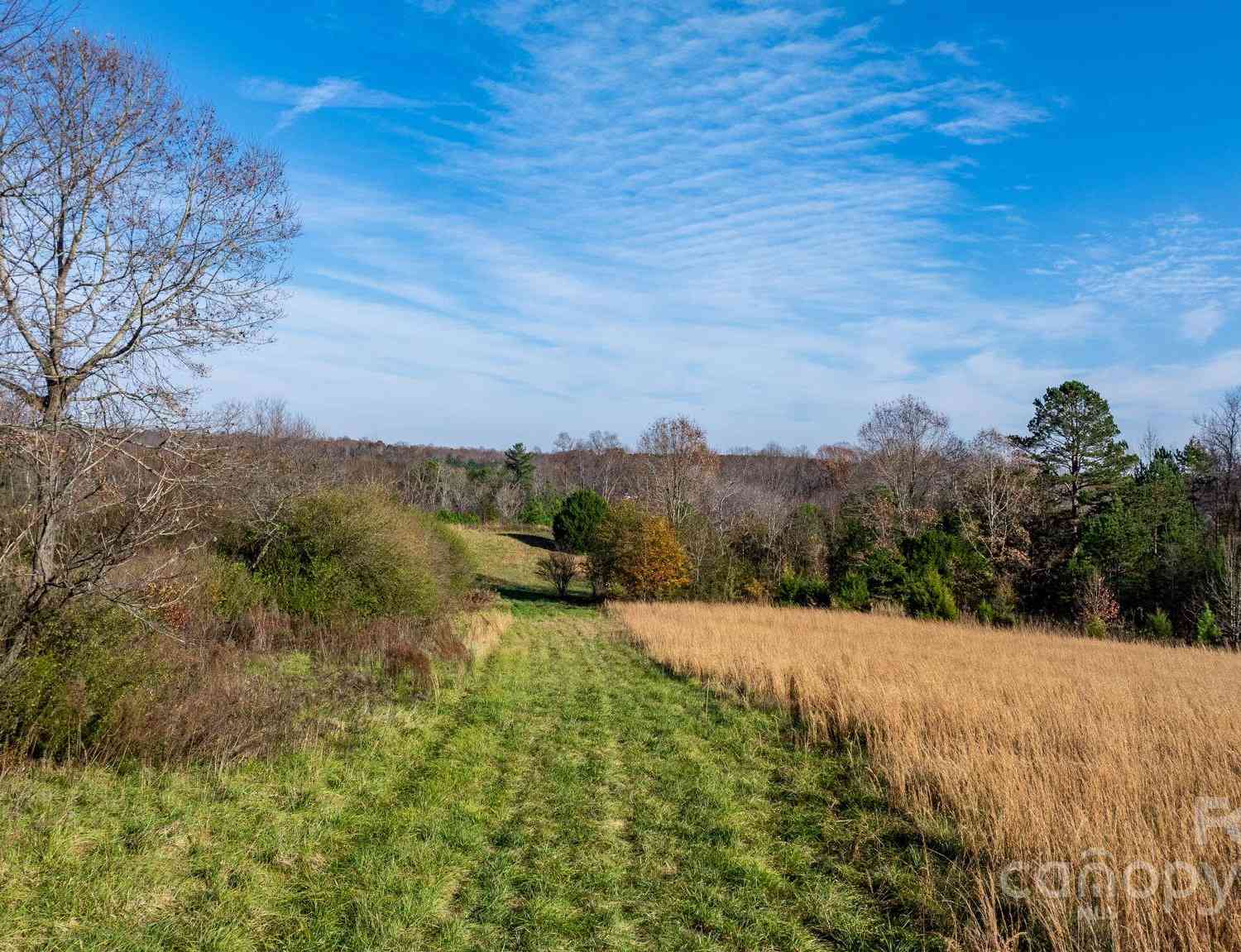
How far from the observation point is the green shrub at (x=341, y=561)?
1515cm

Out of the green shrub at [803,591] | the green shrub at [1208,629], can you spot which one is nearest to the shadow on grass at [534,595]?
the green shrub at [803,591]

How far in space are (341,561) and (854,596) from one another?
19820 millimetres

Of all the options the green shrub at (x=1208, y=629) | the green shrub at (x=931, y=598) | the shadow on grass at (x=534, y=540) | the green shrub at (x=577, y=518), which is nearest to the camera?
the green shrub at (x=1208, y=629)

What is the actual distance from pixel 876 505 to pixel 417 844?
37.2m

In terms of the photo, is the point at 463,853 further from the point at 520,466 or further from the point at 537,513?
the point at 520,466

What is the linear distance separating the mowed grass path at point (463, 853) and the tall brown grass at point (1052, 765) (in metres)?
0.54

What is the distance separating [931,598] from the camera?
26.8m

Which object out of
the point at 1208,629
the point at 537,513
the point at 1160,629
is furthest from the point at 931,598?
the point at 537,513

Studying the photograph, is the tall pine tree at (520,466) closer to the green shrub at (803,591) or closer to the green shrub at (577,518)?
the green shrub at (577,518)

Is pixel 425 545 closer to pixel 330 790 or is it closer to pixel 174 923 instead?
pixel 330 790

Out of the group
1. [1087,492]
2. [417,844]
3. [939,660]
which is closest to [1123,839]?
[417,844]

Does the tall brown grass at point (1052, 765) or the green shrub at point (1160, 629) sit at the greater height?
the tall brown grass at point (1052, 765)

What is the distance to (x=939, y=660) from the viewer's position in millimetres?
12445

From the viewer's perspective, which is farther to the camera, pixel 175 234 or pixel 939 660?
Result: pixel 939 660
